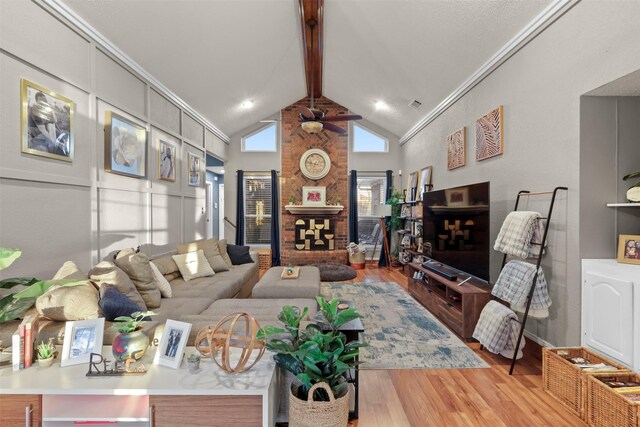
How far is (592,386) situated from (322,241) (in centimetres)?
550

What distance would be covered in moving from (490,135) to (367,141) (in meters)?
4.14

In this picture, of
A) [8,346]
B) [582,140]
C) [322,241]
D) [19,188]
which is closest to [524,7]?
[582,140]

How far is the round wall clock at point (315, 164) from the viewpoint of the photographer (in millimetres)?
7055

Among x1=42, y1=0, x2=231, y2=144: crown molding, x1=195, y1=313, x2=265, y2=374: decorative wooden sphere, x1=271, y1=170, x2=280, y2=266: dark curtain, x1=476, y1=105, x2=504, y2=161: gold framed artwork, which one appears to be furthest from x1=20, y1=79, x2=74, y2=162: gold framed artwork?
x1=271, y1=170, x2=280, y2=266: dark curtain

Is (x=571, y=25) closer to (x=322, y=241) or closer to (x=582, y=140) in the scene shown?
(x=582, y=140)

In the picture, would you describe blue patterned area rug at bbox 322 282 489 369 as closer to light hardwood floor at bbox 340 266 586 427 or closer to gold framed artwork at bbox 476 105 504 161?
→ light hardwood floor at bbox 340 266 586 427

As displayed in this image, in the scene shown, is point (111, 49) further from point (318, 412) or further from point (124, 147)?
point (318, 412)

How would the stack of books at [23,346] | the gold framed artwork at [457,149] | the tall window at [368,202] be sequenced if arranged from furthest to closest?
the tall window at [368,202] → the gold framed artwork at [457,149] → the stack of books at [23,346]

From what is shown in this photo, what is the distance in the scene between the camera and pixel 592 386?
175 centimetres

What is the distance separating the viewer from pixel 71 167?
8.16 ft

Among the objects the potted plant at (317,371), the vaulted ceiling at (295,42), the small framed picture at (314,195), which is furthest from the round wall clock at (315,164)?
the potted plant at (317,371)

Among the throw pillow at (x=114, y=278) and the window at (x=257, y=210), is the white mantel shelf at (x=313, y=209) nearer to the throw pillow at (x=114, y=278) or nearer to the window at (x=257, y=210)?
the window at (x=257, y=210)

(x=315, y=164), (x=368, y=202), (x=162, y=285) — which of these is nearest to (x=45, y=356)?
(x=162, y=285)

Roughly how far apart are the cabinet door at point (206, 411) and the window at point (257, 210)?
621 cm
